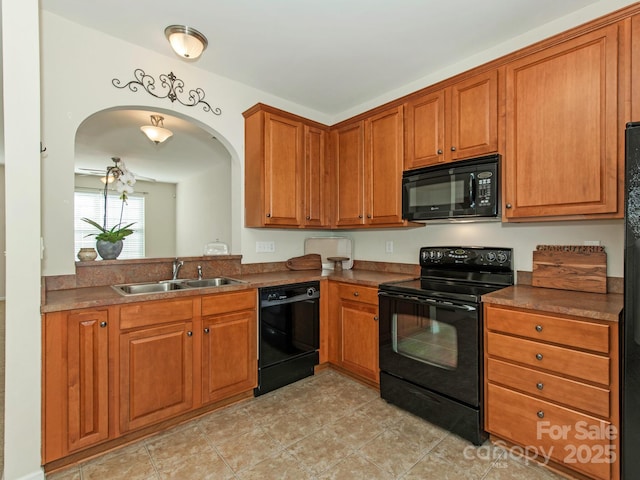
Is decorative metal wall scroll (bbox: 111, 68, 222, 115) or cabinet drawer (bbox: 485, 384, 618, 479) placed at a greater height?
decorative metal wall scroll (bbox: 111, 68, 222, 115)

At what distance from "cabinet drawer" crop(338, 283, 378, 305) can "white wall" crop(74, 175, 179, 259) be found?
5863 millimetres

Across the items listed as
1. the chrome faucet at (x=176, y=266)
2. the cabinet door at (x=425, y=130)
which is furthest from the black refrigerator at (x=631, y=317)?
the chrome faucet at (x=176, y=266)

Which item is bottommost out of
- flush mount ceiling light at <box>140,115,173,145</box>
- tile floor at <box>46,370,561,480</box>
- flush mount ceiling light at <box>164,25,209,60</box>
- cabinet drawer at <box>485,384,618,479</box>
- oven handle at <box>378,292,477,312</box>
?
tile floor at <box>46,370,561,480</box>

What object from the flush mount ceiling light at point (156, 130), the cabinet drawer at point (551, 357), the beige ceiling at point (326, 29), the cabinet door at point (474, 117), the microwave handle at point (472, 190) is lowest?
the cabinet drawer at point (551, 357)

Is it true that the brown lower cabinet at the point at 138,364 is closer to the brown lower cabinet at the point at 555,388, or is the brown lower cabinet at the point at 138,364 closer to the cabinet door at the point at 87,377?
the cabinet door at the point at 87,377

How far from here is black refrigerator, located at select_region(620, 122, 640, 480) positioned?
4.29ft

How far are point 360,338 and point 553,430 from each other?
1302mm

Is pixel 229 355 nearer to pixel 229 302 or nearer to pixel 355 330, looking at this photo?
pixel 229 302

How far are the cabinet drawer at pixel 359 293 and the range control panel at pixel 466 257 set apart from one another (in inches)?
23.0

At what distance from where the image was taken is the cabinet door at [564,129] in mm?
1661

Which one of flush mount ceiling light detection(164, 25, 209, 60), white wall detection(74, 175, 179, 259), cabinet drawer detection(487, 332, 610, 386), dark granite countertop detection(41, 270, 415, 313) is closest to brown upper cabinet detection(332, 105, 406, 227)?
dark granite countertop detection(41, 270, 415, 313)

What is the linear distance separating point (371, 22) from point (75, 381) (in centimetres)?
271

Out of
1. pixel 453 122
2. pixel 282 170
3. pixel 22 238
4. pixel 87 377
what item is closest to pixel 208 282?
pixel 87 377

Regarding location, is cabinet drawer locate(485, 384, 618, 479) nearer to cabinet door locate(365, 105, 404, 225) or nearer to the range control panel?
the range control panel
